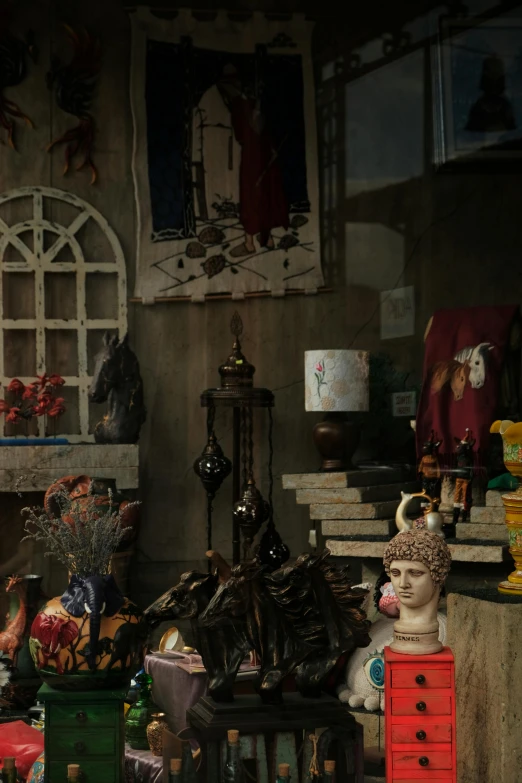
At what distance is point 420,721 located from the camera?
124 inches

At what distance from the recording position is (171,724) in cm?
339

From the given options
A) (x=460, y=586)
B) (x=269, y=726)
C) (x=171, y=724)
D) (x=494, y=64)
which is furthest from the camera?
(x=494, y=64)

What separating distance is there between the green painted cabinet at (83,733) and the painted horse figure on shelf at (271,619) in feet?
0.89

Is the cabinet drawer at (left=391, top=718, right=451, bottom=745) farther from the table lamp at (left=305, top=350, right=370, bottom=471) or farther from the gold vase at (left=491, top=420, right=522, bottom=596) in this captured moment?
the table lamp at (left=305, top=350, right=370, bottom=471)

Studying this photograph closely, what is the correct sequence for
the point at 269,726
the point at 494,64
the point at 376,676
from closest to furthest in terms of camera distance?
the point at 269,726 < the point at 376,676 < the point at 494,64

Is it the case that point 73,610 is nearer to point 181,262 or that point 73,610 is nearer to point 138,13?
point 181,262

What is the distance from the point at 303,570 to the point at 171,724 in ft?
2.19

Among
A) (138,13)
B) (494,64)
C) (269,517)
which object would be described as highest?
(138,13)

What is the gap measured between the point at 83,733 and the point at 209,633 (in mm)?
448

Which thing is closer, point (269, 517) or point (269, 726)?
point (269, 726)

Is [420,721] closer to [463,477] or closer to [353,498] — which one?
[463,477]

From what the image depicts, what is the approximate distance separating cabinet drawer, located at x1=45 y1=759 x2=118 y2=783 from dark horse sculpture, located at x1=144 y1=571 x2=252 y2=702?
1.22 feet

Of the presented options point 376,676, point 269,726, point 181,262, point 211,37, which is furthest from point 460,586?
point 211,37

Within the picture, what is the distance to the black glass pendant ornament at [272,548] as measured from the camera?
6172 millimetres
